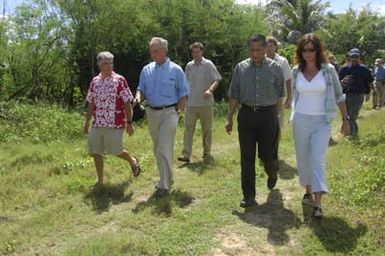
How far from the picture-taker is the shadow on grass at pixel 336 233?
16.3ft

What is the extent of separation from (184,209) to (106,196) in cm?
120

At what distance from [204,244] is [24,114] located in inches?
309

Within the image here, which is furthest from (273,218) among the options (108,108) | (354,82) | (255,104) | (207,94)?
(354,82)

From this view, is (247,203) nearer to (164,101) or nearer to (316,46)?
(164,101)

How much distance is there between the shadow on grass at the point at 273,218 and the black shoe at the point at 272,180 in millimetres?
293


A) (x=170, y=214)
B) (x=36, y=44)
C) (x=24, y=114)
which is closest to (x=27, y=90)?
(x=36, y=44)

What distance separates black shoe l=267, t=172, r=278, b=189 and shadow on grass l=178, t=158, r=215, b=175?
139 cm

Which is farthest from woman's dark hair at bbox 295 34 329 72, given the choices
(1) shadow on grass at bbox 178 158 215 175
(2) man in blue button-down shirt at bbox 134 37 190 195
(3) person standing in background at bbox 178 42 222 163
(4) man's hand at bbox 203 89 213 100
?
(3) person standing in background at bbox 178 42 222 163

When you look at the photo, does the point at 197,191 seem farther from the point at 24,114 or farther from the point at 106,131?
the point at 24,114

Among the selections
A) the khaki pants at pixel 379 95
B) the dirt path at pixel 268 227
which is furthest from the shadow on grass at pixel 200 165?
the khaki pants at pixel 379 95

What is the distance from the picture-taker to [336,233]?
17.3ft

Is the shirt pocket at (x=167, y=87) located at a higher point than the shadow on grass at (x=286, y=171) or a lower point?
higher

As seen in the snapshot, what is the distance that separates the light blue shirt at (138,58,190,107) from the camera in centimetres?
677

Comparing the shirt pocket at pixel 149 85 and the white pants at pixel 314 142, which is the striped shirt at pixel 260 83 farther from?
the shirt pocket at pixel 149 85
